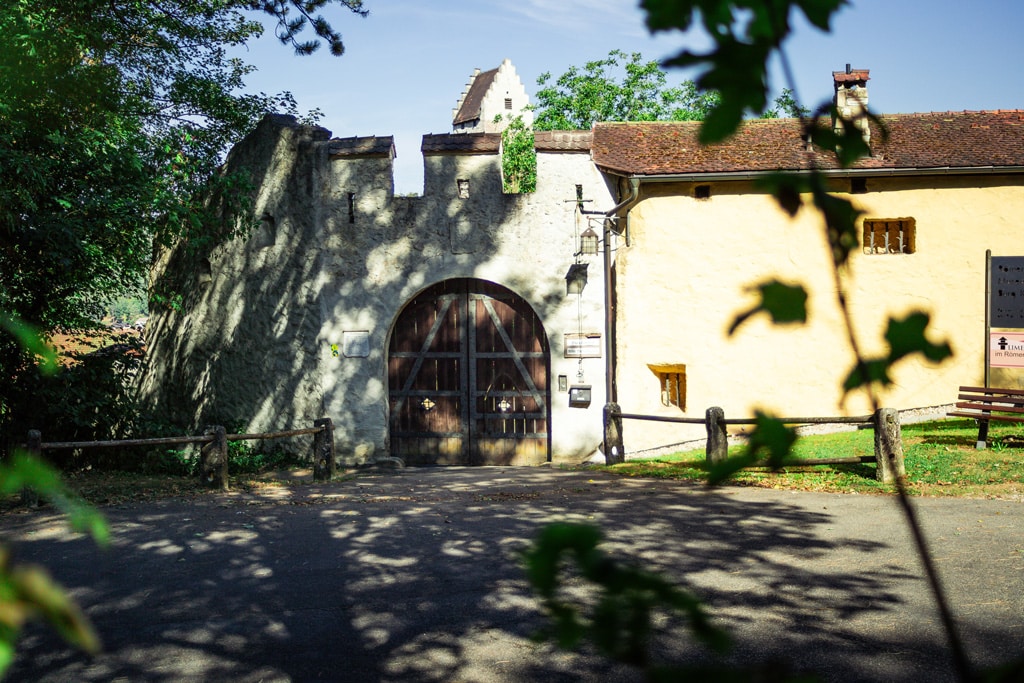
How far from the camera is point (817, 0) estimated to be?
84 centimetres

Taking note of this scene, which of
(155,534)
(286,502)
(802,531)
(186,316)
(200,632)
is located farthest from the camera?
(186,316)

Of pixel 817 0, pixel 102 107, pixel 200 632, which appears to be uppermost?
pixel 102 107

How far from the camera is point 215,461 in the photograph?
10.9 metres

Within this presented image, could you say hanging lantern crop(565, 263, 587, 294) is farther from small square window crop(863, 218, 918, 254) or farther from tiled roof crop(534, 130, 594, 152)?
small square window crop(863, 218, 918, 254)

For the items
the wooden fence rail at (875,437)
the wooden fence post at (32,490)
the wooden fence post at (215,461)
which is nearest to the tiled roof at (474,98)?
the wooden fence rail at (875,437)

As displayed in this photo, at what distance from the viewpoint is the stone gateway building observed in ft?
43.9

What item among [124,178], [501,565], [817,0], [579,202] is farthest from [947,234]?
[817,0]

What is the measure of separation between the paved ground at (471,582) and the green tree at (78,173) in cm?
312

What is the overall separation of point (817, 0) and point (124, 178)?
36.9 feet

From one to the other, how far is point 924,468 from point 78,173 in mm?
10024

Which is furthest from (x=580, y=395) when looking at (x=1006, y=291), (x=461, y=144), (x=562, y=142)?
(x=1006, y=291)

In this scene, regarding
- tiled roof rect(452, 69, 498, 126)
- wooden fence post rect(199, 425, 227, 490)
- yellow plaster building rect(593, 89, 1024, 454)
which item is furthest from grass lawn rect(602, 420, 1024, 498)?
tiled roof rect(452, 69, 498, 126)

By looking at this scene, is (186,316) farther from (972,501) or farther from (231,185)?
(972,501)

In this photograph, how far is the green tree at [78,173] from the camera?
962cm
